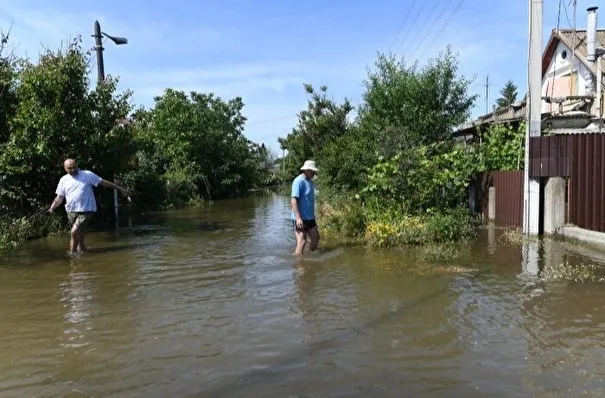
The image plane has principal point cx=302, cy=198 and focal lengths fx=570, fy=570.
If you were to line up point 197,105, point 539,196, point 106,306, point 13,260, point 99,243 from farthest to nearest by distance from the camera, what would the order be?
point 197,105 → point 99,243 → point 539,196 → point 13,260 → point 106,306

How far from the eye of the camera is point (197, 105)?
1510 inches

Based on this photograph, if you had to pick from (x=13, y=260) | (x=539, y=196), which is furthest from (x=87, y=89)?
(x=539, y=196)

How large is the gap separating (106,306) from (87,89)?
9.40 meters

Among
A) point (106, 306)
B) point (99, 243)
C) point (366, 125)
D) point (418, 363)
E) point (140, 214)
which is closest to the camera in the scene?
point (418, 363)

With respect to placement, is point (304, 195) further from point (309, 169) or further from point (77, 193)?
point (77, 193)

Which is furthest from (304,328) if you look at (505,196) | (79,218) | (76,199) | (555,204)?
(505,196)

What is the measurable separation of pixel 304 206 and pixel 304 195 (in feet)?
0.66

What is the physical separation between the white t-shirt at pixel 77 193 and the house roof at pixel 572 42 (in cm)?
1853

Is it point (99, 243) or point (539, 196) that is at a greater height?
point (539, 196)

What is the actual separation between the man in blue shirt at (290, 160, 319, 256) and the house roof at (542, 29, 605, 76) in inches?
641

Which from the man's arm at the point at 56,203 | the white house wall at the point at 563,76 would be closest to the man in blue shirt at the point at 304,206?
the man's arm at the point at 56,203

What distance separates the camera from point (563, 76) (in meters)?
26.1

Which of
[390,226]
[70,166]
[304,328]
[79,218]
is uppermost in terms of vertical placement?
[70,166]

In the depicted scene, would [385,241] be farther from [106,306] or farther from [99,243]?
[99,243]
